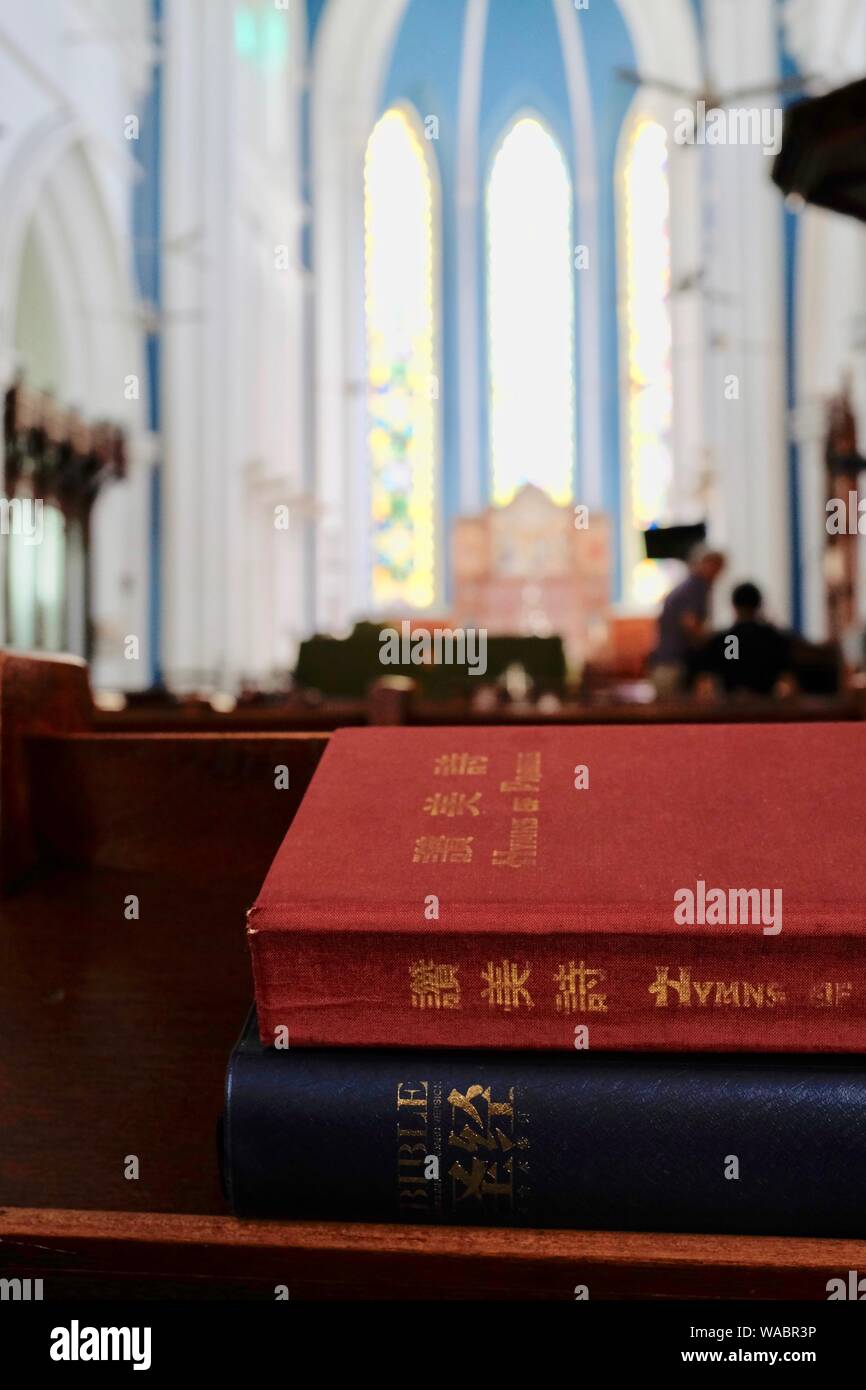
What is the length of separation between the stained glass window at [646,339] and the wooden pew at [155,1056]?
14.9 meters

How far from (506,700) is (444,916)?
6149 mm

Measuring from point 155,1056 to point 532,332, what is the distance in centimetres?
1638

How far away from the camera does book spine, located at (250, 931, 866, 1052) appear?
1.86 feet

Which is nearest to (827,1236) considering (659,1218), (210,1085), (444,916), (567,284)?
(659,1218)

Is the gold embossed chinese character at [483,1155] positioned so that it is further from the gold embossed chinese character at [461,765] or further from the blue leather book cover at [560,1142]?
the gold embossed chinese character at [461,765]

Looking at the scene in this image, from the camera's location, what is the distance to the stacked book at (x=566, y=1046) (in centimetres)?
56

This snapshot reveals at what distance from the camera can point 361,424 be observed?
15625mm

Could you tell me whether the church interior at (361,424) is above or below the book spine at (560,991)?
above

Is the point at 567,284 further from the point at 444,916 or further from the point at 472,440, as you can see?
the point at 444,916

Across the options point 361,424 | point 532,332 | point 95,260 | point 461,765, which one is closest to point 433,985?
point 461,765

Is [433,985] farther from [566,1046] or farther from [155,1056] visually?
[155,1056]

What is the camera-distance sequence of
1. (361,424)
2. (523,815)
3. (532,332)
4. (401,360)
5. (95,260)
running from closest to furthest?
1. (523,815)
2. (95,260)
3. (361,424)
4. (401,360)
5. (532,332)

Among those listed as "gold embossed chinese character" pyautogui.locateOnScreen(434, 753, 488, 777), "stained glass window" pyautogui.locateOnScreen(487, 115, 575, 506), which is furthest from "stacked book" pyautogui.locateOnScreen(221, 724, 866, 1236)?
"stained glass window" pyautogui.locateOnScreen(487, 115, 575, 506)

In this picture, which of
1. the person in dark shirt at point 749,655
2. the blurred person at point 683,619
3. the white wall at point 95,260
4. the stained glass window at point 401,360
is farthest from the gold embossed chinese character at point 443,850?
the stained glass window at point 401,360
